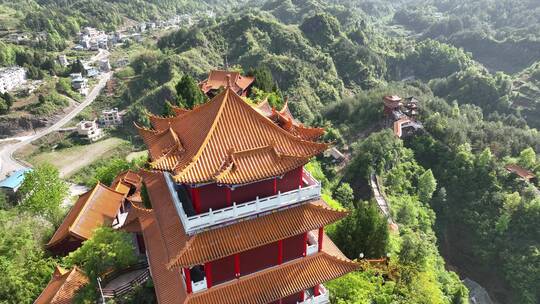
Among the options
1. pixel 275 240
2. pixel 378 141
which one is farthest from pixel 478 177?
pixel 275 240

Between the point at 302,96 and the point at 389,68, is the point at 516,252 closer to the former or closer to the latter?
the point at 302,96

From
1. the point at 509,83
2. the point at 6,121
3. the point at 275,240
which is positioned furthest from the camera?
the point at 509,83

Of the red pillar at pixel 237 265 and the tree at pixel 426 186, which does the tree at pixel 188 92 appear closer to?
the red pillar at pixel 237 265

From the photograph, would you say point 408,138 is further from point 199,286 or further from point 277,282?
point 199,286

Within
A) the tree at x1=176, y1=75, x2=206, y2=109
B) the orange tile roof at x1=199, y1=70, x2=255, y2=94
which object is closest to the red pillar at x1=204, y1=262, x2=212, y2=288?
the tree at x1=176, y1=75, x2=206, y2=109

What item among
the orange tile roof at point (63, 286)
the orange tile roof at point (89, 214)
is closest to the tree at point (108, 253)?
the orange tile roof at point (63, 286)

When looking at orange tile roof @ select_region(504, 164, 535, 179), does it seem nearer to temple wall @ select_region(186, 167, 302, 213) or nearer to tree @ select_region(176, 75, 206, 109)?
tree @ select_region(176, 75, 206, 109)

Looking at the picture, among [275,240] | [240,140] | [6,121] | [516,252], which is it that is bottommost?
[516,252]
